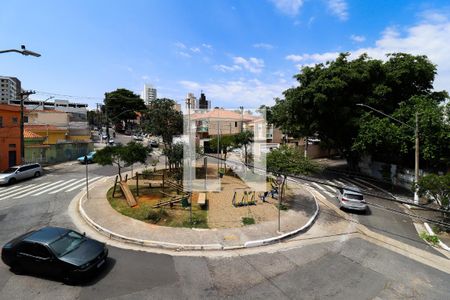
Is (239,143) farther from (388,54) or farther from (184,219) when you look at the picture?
(388,54)

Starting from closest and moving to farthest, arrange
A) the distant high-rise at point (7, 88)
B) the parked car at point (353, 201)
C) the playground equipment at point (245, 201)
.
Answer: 1. the parked car at point (353, 201)
2. the playground equipment at point (245, 201)
3. the distant high-rise at point (7, 88)

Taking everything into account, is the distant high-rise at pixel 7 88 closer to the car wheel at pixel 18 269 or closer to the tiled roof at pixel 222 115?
the tiled roof at pixel 222 115

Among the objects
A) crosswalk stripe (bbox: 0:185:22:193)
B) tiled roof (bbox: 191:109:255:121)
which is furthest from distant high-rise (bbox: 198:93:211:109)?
crosswalk stripe (bbox: 0:185:22:193)

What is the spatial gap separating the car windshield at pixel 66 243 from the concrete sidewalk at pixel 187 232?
2564 millimetres

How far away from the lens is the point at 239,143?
28.8 meters

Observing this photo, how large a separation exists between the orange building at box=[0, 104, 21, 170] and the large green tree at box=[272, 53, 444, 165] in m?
30.4

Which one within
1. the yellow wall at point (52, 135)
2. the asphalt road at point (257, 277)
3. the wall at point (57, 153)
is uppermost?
the yellow wall at point (52, 135)

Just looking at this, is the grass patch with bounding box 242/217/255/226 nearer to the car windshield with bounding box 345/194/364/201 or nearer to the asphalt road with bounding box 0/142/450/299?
the asphalt road with bounding box 0/142/450/299

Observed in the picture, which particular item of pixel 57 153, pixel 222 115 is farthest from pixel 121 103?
pixel 57 153

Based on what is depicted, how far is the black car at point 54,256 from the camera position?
325 inches

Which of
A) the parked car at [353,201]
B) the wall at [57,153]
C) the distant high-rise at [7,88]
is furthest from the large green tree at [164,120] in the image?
the distant high-rise at [7,88]

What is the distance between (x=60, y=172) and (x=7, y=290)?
23714 millimetres

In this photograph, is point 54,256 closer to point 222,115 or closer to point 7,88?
point 222,115

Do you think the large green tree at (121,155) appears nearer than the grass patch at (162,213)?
No
